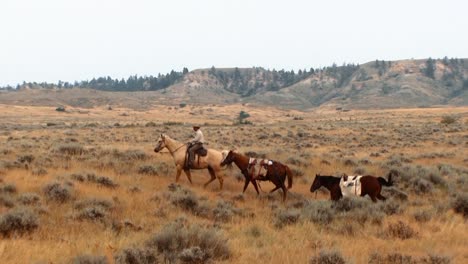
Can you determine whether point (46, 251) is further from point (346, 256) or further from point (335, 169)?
point (335, 169)

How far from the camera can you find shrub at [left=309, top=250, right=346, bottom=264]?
23.4 feet

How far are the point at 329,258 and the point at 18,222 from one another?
19.8 ft

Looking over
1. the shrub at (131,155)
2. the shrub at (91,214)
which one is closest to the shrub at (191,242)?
the shrub at (91,214)

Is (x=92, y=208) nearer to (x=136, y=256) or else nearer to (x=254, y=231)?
(x=136, y=256)

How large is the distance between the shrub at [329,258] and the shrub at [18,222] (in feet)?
18.3

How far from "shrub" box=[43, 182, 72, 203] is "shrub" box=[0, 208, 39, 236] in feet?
7.27

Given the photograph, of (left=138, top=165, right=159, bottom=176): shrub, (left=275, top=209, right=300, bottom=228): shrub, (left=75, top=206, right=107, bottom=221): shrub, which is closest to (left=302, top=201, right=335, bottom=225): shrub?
(left=275, top=209, right=300, bottom=228): shrub

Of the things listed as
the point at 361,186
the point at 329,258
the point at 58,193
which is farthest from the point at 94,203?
the point at 361,186

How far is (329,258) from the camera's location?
713cm

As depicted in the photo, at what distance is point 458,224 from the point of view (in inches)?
412

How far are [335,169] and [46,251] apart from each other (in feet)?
→ 47.2

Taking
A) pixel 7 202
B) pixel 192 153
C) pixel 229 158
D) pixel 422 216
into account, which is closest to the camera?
pixel 7 202

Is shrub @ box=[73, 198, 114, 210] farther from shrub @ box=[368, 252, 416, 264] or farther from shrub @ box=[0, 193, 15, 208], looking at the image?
shrub @ box=[368, 252, 416, 264]

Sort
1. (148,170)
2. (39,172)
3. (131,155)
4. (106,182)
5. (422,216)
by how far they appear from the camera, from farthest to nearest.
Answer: (131,155) → (148,170) → (39,172) → (106,182) → (422,216)
